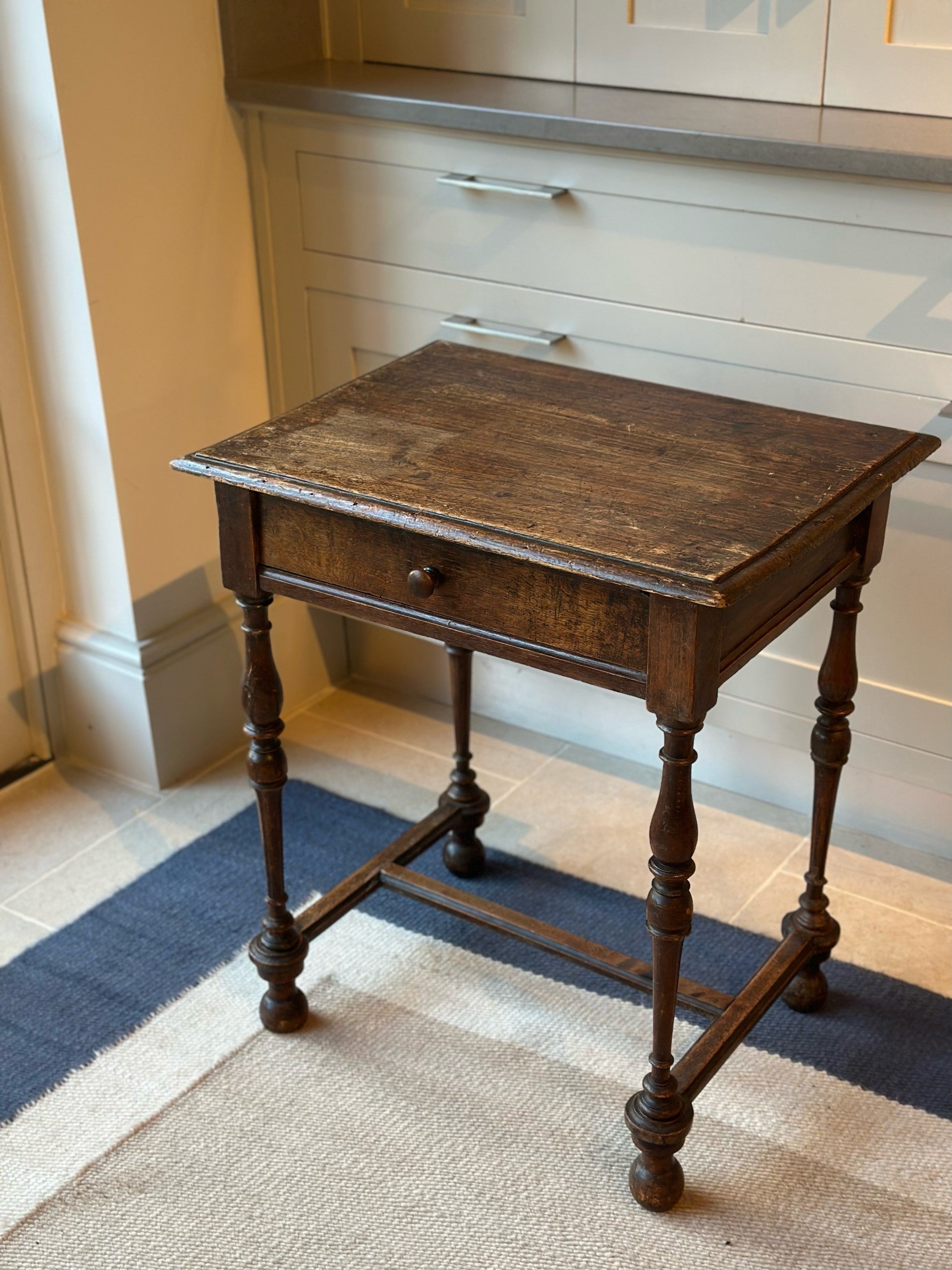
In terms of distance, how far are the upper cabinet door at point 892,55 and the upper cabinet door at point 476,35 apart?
43cm

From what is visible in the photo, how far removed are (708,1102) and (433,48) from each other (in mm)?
1687

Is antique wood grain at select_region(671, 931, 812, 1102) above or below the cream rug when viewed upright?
above

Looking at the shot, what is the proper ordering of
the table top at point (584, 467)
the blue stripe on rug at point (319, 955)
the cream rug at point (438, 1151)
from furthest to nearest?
the blue stripe on rug at point (319, 955) → the cream rug at point (438, 1151) → the table top at point (584, 467)

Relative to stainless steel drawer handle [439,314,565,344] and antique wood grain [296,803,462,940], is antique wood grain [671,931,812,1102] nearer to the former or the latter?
antique wood grain [296,803,462,940]

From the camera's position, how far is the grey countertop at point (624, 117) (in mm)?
1750

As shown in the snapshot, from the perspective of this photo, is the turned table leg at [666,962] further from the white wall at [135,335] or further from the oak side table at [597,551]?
the white wall at [135,335]

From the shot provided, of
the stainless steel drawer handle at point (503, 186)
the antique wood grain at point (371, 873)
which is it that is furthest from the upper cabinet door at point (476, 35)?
the antique wood grain at point (371, 873)

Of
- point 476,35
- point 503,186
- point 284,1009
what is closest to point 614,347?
point 503,186

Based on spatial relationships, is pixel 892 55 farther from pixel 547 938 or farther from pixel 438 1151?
pixel 438 1151

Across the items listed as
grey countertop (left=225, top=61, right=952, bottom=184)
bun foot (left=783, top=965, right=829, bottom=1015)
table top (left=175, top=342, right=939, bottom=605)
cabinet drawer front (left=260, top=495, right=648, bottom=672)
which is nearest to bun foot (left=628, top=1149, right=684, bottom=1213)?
bun foot (left=783, top=965, right=829, bottom=1015)

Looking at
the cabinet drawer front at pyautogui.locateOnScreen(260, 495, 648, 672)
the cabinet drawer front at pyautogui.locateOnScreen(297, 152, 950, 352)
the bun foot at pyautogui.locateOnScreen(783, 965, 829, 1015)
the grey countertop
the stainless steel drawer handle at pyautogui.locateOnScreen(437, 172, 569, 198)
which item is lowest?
the bun foot at pyautogui.locateOnScreen(783, 965, 829, 1015)

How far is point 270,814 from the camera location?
175 centimetres

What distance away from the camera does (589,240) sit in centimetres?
202

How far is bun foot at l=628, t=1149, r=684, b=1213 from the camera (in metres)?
1.58
